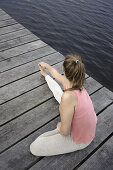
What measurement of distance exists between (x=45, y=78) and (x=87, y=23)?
21.0 ft

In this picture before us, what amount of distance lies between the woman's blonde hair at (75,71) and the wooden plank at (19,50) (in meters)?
2.31

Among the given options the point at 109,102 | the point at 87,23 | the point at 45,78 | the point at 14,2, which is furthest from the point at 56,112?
the point at 14,2

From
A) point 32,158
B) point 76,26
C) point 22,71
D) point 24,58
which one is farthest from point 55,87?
point 76,26

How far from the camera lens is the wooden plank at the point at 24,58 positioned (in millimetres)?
3846

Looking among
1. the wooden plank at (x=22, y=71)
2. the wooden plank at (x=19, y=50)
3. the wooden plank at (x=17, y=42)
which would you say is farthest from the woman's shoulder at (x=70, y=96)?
the wooden plank at (x=17, y=42)

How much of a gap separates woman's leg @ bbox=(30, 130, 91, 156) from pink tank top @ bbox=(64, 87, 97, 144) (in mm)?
94

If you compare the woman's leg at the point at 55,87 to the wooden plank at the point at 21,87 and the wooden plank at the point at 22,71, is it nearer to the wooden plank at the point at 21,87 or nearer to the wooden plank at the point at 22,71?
the wooden plank at the point at 21,87

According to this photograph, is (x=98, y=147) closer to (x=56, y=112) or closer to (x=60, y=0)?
(x=56, y=112)

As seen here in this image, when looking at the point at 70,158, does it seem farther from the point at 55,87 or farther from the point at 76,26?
the point at 76,26

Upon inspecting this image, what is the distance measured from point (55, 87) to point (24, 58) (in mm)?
1227

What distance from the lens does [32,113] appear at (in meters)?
3.00

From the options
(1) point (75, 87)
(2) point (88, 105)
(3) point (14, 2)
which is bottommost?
(3) point (14, 2)

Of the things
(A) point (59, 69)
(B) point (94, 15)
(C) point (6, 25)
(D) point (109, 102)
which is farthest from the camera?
(B) point (94, 15)

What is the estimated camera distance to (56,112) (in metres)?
3.08
